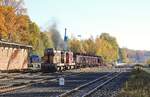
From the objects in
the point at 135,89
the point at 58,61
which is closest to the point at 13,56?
the point at 58,61

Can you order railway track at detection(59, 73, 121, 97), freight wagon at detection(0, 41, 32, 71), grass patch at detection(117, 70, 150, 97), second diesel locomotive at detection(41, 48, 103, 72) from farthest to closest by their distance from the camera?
second diesel locomotive at detection(41, 48, 103, 72) < freight wagon at detection(0, 41, 32, 71) < railway track at detection(59, 73, 121, 97) < grass patch at detection(117, 70, 150, 97)

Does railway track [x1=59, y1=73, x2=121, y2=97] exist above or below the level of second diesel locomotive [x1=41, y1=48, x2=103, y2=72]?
below

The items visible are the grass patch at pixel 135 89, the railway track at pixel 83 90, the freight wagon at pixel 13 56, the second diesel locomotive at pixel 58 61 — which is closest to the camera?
the grass patch at pixel 135 89

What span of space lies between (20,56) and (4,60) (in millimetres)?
6265

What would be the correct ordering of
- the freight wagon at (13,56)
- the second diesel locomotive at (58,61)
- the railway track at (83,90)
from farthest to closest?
the second diesel locomotive at (58,61), the freight wagon at (13,56), the railway track at (83,90)

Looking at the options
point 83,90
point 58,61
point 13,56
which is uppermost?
point 13,56

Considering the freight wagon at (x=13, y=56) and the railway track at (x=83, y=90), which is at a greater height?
the freight wagon at (x=13, y=56)

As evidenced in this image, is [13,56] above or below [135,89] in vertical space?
above

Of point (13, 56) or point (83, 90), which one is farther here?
point (13, 56)

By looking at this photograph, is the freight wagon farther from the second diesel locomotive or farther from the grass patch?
the grass patch

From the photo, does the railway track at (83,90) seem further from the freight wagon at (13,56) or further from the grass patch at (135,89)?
the freight wagon at (13,56)

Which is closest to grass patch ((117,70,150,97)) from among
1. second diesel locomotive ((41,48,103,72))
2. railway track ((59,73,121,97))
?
railway track ((59,73,121,97))

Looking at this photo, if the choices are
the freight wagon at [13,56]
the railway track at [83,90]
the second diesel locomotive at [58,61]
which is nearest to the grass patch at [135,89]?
the railway track at [83,90]

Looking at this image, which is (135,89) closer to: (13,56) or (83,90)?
(83,90)
